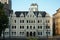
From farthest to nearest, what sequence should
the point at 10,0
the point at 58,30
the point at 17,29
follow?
the point at 10,0, the point at 58,30, the point at 17,29

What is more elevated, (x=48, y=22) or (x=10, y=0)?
(x=10, y=0)

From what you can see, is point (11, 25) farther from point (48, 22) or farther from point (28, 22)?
point (48, 22)

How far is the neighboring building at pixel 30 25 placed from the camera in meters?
109

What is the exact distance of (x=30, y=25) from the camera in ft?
357

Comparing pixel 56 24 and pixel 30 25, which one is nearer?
pixel 30 25

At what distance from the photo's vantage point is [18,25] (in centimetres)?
10881

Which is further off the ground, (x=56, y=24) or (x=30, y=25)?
(x=30, y=25)

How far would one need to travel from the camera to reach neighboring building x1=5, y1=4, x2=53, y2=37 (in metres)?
109

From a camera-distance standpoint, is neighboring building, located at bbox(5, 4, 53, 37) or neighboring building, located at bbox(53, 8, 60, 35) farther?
neighboring building, located at bbox(53, 8, 60, 35)

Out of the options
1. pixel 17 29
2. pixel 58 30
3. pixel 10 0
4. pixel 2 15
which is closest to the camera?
pixel 2 15

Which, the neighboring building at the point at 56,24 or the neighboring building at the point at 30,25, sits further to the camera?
the neighboring building at the point at 56,24

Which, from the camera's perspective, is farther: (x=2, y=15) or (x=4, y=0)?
(x=4, y=0)

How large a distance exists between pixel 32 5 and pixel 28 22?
614 inches

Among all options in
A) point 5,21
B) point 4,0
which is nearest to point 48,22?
point 4,0
